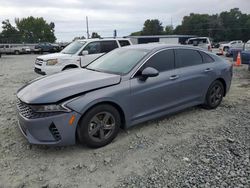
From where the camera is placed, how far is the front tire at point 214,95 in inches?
201

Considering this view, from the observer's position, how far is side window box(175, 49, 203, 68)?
458cm

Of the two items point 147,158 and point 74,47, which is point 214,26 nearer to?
point 74,47

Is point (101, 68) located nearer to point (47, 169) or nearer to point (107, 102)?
point (107, 102)

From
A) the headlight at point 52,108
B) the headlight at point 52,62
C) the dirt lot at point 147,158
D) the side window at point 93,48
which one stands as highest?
the side window at point 93,48

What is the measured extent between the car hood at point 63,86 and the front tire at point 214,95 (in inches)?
92.9

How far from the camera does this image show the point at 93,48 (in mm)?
9008

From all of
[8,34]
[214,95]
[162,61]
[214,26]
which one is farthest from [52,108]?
[214,26]

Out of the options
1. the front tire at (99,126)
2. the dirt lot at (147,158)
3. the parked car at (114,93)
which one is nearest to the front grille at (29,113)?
the parked car at (114,93)

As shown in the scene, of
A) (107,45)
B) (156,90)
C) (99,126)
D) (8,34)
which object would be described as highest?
(8,34)

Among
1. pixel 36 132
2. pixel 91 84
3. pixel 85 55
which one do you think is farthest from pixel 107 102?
pixel 85 55

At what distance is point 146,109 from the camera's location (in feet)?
13.3

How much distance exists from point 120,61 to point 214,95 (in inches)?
92.7

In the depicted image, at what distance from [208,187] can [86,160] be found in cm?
162

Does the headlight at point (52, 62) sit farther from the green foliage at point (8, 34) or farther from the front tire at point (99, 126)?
the green foliage at point (8, 34)
